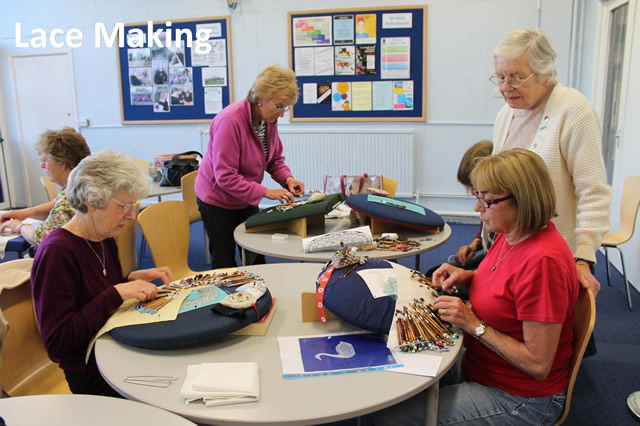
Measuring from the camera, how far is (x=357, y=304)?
1.34 meters

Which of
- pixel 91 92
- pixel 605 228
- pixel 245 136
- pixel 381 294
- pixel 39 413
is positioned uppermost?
pixel 91 92

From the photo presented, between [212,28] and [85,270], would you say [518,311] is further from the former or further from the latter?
[212,28]

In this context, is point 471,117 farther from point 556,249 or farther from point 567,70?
point 556,249

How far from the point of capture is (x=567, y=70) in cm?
495

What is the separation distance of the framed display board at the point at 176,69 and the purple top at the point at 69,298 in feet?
15.1

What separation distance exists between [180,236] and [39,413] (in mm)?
1598

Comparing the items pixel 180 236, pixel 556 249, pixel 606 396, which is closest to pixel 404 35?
pixel 180 236

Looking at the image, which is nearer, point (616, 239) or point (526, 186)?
point (526, 186)

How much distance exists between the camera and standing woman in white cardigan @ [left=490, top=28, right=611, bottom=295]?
1644 mm

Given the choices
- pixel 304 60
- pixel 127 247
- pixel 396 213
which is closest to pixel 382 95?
pixel 304 60

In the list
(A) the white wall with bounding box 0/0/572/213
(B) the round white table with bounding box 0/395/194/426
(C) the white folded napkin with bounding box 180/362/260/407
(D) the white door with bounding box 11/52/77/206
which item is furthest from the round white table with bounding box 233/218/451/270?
(D) the white door with bounding box 11/52/77/206

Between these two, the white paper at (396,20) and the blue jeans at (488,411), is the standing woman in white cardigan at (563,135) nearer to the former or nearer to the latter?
the blue jeans at (488,411)

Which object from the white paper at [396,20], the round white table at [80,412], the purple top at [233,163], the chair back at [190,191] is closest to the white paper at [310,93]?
the white paper at [396,20]

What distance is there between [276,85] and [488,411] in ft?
6.06
